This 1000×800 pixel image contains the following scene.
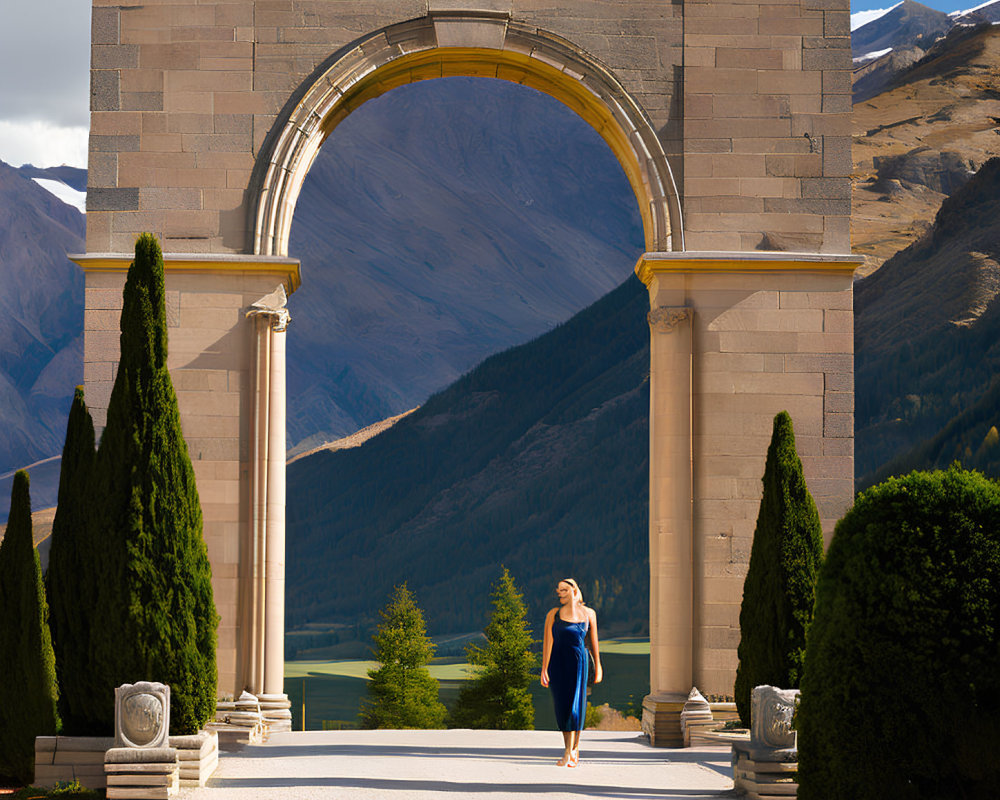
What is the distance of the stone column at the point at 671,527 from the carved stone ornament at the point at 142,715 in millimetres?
5694

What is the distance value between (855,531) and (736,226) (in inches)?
254

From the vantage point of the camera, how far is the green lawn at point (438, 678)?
77938 mm

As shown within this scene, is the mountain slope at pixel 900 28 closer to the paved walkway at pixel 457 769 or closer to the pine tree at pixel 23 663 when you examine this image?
the paved walkway at pixel 457 769

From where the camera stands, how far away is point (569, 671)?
1089cm

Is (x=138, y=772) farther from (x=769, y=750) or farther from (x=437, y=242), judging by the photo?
(x=437, y=242)

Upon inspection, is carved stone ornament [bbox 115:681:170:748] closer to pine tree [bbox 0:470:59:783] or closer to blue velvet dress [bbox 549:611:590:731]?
pine tree [bbox 0:470:59:783]

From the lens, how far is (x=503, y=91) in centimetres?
14675

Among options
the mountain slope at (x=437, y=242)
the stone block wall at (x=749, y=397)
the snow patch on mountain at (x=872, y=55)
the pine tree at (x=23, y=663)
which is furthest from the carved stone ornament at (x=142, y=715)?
the snow patch on mountain at (x=872, y=55)

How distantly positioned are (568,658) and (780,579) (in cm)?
218

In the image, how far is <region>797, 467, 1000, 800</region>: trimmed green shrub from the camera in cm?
754

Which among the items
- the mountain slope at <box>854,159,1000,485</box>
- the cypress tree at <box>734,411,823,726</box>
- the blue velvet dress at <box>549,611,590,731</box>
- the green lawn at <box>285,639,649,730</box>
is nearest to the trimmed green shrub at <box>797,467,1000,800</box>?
the blue velvet dress at <box>549,611,590,731</box>

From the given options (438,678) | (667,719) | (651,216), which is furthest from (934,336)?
(667,719)

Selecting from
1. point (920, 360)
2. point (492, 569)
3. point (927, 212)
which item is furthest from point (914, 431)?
point (492, 569)

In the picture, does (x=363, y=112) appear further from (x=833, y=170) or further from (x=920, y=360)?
(x=833, y=170)
